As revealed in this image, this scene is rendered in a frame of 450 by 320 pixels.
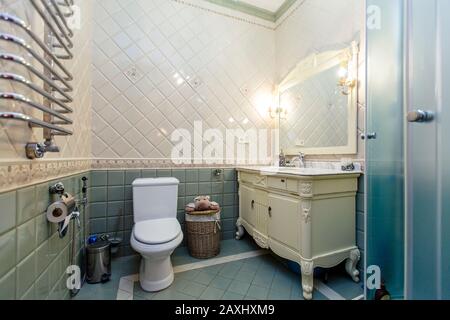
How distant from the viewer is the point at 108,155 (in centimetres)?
187

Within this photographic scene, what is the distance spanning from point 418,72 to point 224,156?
1.73m

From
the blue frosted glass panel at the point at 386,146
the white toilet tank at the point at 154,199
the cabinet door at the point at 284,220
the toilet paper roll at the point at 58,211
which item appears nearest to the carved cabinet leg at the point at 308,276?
the cabinet door at the point at 284,220

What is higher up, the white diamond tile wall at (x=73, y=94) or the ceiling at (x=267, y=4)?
the ceiling at (x=267, y=4)

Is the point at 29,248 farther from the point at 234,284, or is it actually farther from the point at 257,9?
the point at 257,9

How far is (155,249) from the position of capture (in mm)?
1325

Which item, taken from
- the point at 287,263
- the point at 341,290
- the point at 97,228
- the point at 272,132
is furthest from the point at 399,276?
the point at 97,228

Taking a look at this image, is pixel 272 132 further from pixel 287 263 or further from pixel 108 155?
pixel 108 155

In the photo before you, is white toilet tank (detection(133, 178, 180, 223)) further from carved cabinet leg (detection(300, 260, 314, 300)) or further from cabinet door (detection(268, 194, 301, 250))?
carved cabinet leg (detection(300, 260, 314, 300))

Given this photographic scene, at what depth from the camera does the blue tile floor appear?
1352mm

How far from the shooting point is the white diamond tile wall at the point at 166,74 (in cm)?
187

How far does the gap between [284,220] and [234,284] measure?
608 mm

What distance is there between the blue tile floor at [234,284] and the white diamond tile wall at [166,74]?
1068mm
